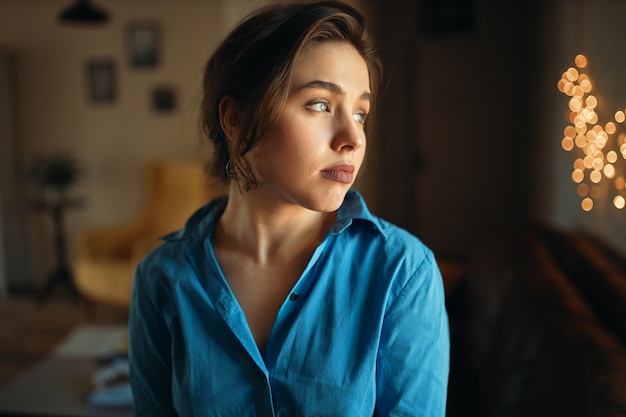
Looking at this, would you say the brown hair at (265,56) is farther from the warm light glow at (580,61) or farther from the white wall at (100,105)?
the white wall at (100,105)

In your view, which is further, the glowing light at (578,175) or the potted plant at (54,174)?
the potted plant at (54,174)

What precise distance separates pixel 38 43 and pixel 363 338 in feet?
15.5

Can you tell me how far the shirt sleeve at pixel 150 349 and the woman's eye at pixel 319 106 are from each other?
39cm

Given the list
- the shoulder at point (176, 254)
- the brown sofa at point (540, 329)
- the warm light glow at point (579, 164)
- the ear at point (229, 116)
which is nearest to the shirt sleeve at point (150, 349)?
the shoulder at point (176, 254)

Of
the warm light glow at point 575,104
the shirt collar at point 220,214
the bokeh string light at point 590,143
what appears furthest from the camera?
the warm light glow at point 575,104

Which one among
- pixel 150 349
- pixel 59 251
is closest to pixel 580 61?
pixel 150 349

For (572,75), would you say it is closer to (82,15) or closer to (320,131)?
(320,131)

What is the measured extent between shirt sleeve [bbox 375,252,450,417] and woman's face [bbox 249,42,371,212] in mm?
186

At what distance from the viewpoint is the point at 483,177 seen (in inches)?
202

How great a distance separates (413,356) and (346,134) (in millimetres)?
342

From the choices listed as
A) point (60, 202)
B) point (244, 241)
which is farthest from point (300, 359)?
point (60, 202)

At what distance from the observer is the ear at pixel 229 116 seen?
89cm

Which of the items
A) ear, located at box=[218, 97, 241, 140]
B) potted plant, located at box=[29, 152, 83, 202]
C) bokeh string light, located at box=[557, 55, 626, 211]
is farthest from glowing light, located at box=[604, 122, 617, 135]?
potted plant, located at box=[29, 152, 83, 202]

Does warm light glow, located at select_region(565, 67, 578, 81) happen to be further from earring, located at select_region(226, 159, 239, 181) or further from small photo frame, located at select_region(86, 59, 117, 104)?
small photo frame, located at select_region(86, 59, 117, 104)
